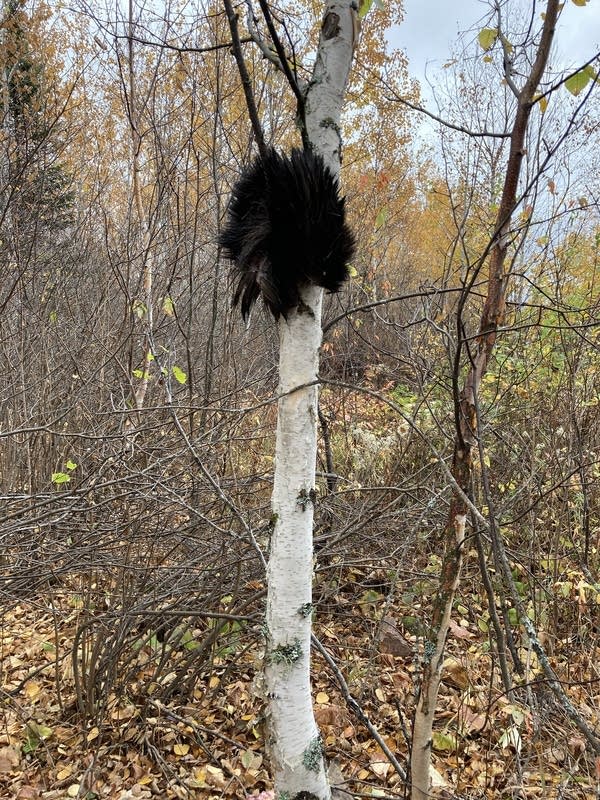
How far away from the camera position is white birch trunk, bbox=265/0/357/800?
136cm

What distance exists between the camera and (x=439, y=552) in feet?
12.8

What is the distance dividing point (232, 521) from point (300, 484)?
1777 mm

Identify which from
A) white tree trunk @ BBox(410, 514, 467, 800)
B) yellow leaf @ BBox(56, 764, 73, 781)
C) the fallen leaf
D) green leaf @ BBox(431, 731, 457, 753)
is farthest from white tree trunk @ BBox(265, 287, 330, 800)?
the fallen leaf

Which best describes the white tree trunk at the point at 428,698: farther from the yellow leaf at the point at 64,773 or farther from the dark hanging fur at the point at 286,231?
the yellow leaf at the point at 64,773

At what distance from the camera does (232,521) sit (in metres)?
3.04

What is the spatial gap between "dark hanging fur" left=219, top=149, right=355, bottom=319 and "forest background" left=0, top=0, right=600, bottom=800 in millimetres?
292

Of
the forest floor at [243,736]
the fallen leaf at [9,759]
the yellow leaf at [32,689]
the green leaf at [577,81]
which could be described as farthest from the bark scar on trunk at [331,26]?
the yellow leaf at [32,689]

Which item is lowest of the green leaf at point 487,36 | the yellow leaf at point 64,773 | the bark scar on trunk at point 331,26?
the yellow leaf at point 64,773

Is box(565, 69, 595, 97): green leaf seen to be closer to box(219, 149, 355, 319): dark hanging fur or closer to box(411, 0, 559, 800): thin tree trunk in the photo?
box(411, 0, 559, 800): thin tree trunk

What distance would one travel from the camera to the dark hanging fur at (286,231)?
4.14ft

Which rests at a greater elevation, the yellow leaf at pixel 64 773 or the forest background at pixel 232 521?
the forest background at pixel 232 521

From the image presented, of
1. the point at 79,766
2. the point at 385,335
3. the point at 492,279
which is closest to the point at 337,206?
the point at 492,279

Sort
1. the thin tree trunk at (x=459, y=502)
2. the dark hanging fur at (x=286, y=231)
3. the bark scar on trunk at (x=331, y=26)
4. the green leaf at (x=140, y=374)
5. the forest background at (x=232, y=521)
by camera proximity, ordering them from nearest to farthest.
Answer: the dark hanging fur at (x=286, y=231) < the bark scar on trunk at (x=331, y=26) < the thin tree trunk at (x=459, y=502) < the forest background at (x=232, y=521) < the green leaf at (x=140, y=374)

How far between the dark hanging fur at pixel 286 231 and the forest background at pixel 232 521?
0.29 metres
